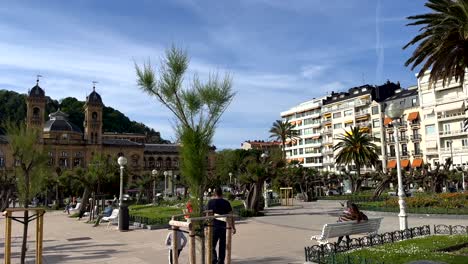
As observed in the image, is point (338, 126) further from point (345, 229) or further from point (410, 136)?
point (345, 229)

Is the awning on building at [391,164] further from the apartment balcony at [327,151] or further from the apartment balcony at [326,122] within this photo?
the apartment balcony at [326,122]

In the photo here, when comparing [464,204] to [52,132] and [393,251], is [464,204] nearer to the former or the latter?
[393,251]

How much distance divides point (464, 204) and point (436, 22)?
8.90 meters

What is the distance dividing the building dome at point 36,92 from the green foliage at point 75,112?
5.21m

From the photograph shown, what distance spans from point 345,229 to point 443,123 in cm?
6238

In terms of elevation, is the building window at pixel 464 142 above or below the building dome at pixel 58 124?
below

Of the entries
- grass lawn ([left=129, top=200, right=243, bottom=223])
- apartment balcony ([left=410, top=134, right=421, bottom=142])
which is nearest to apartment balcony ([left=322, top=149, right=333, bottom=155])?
apartment balcony ([left=410, top=134, right=421, bottom=142])

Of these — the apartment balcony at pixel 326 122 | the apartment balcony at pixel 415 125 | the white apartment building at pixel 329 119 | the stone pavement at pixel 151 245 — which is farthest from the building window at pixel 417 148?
the stone pavement at pixel 151 245

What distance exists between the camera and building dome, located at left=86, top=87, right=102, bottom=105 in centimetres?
9519

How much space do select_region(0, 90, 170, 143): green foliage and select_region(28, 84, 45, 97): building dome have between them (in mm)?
5213

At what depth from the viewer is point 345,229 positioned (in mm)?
11336

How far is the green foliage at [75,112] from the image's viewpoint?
10269 cm

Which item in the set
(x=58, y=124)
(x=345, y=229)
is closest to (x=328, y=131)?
(x=58, y=124)

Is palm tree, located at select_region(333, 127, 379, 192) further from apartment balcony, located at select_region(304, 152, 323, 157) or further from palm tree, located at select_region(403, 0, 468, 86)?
apartment balcony, located at select_region(304, 152, 323, 157)
